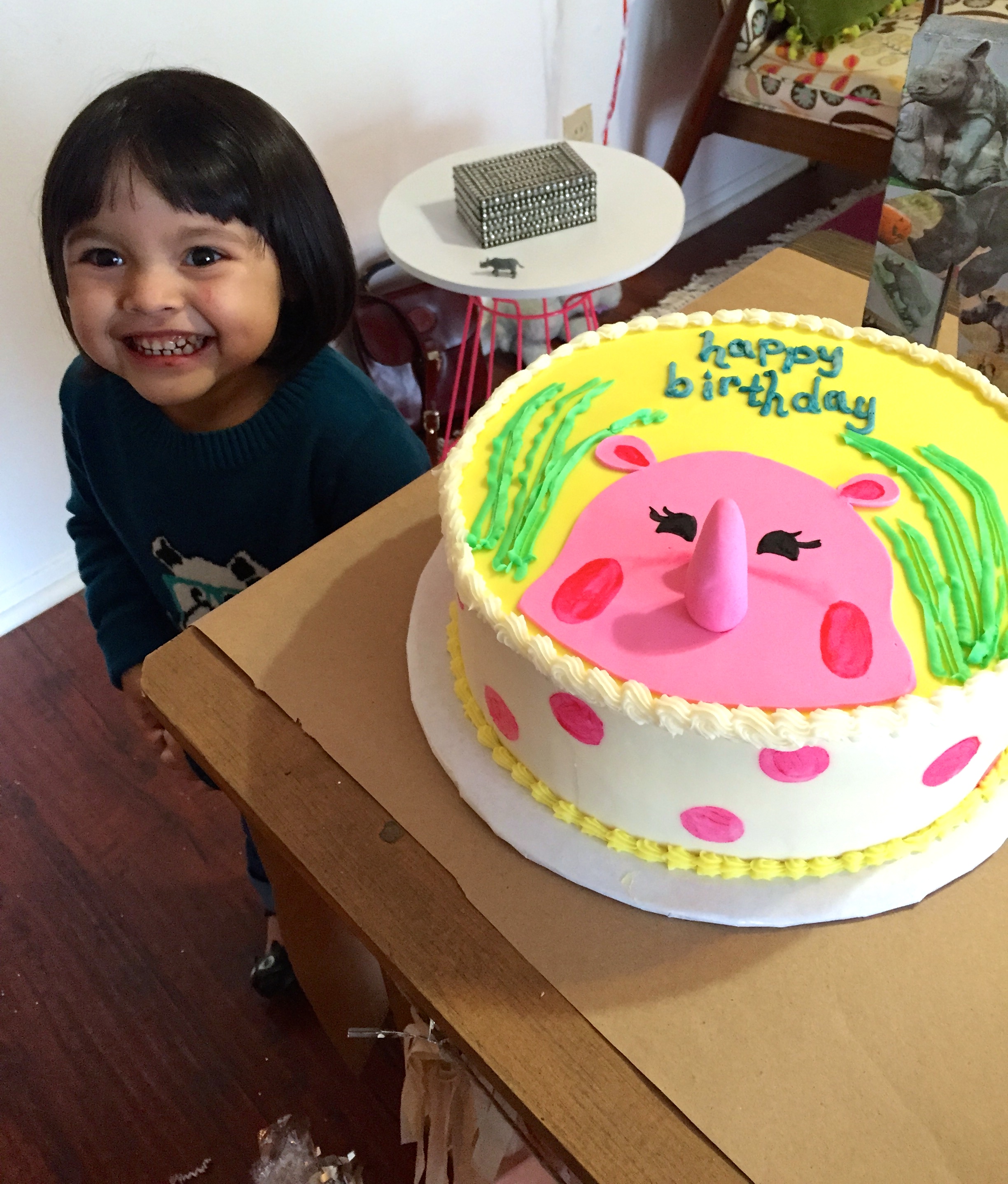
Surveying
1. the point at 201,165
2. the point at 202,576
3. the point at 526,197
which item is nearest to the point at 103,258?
the point at 201,165

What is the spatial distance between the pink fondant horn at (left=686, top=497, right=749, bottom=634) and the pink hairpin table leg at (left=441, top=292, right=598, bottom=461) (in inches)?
51.1

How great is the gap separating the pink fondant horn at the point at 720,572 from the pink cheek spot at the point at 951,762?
19cm

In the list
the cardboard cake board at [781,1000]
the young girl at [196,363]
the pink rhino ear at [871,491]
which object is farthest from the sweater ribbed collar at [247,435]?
the pink rhino ear at [871,491]

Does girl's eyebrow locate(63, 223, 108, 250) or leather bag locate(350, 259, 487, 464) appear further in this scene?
leather bag locate(350, 259, 487, 464)

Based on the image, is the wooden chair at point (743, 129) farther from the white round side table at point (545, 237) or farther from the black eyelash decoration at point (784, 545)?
the black eyelash decoration at point (784, 545)

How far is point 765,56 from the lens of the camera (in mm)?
2525

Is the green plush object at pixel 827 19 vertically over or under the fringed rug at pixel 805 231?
over

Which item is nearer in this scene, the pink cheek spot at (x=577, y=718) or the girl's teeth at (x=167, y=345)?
the pink cheek spot at (x=577, y=718)

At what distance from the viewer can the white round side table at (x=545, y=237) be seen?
5.59ft

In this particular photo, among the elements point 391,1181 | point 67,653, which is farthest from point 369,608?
point 67,653

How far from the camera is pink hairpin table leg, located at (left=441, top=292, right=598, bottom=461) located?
2061 millimetres

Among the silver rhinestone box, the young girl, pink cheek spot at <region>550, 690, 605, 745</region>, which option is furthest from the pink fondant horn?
the silver rhinestone box

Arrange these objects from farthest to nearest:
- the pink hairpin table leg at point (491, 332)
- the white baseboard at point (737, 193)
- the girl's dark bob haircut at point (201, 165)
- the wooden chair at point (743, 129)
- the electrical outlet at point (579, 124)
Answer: the white baseboard at point (737, 193)
the electrical outlet at point (579, 124)
the wooden chair at point (743, 129)
the pink hairpin table leg at point (491, 332)
the girl's dark bob haircut at point (201, 165)

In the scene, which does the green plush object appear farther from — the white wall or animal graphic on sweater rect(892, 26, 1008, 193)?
animal graphic on sweater rect(892, 26, 1008, 193)
